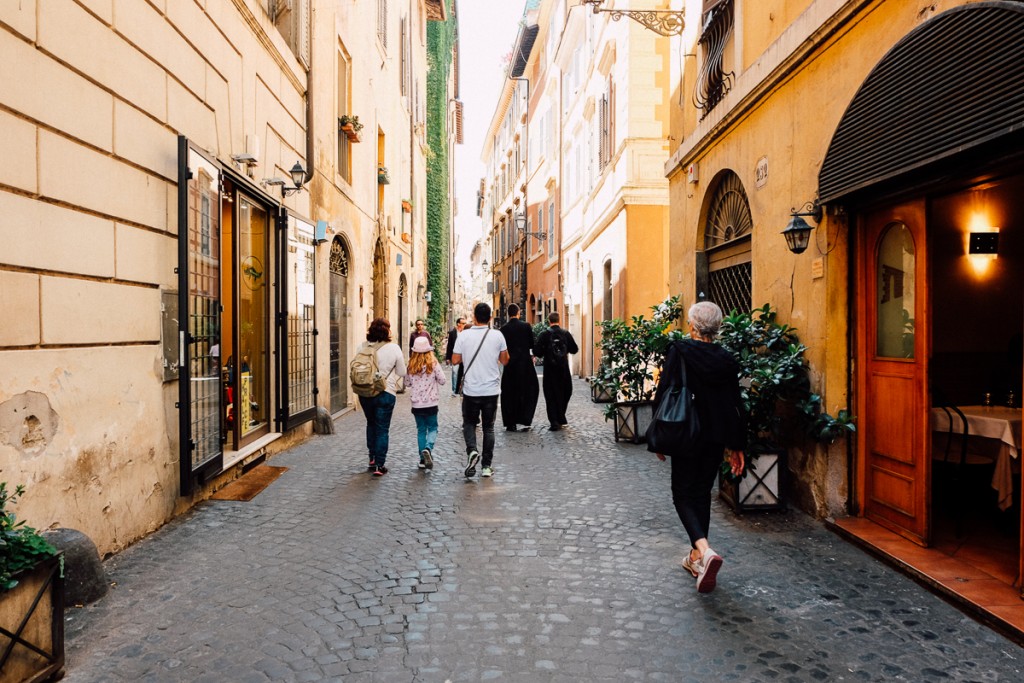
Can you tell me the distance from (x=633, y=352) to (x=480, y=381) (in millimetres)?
2828

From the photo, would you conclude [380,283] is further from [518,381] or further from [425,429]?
[425,429]

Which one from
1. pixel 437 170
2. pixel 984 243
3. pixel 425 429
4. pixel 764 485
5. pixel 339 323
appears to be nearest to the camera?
pixel 764 485

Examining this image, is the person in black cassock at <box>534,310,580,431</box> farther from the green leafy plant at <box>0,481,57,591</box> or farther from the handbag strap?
the green leafy plant at <box>0,481,57,591</box>

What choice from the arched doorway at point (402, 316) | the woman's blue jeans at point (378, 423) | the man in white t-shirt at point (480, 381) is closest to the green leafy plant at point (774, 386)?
the man in white t-shirt at point (480, 381)

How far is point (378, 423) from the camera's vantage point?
24.8ft

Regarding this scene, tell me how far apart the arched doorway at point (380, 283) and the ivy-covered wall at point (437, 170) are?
312 inches

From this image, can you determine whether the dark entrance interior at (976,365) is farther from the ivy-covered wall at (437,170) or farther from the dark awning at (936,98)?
the ivy-covered wall at (437,170)

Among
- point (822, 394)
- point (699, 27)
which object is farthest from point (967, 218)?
point (699, 27)

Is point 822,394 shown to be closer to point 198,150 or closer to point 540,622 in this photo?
point 540,622

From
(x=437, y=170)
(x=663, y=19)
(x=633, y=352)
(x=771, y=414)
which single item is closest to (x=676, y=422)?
(x=771, y=414)

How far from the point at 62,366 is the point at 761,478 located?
195 inches

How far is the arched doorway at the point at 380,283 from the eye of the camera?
16438 millimetres

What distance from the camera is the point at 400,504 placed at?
20.5ft

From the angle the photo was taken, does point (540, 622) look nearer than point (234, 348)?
Yes
